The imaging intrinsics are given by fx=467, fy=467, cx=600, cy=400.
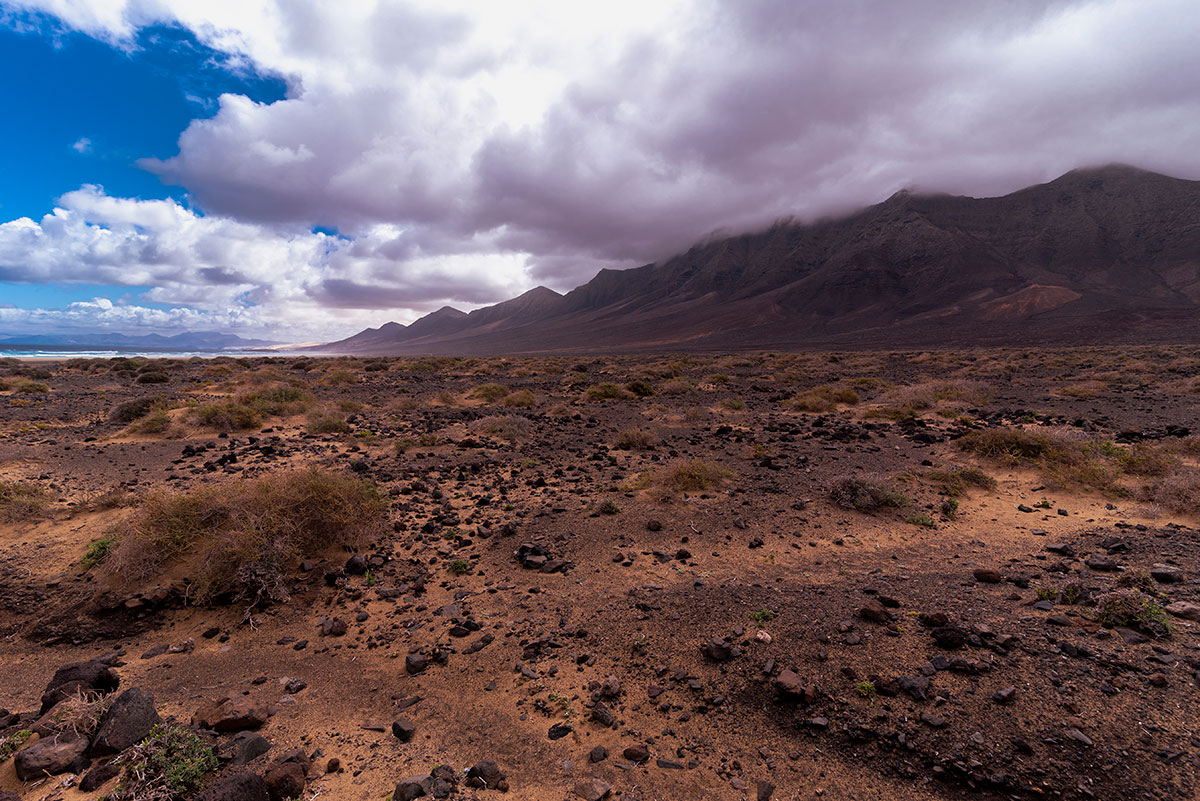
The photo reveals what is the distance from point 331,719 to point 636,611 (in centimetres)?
286

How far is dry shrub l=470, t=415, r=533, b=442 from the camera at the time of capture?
1269 centimetres

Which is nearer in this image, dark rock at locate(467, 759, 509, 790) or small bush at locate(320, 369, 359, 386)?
dark rock at locate(467, 759, 509, 790)

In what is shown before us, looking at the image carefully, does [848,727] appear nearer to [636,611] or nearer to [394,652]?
[636,611]

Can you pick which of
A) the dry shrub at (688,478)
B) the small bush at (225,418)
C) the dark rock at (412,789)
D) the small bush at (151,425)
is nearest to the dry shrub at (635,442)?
the dry shrub at (688,478)

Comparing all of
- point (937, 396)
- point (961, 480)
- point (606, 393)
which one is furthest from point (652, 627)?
point (937, 396)

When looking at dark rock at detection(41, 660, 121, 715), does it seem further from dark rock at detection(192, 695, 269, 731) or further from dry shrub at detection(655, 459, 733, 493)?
dry shrub at detection(655, 459, 733, 493)

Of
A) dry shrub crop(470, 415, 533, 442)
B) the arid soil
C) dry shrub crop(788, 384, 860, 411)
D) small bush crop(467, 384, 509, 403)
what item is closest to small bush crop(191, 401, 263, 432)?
the arid soil

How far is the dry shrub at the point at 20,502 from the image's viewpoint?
6582 mm

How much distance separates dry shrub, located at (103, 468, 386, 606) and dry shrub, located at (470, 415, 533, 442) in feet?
19.5

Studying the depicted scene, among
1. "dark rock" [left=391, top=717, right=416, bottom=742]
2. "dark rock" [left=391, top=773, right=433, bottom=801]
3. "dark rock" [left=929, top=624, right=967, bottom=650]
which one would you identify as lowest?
"dark rock" [left=929, top=624, right=967, bottom=650]

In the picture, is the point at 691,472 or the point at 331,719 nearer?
the point at 331,719

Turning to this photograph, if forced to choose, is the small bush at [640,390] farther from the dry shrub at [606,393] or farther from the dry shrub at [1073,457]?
the dry shrub at [1073,457]

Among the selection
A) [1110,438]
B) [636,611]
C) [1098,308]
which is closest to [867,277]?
[1098,308]

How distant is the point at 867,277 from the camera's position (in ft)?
502
